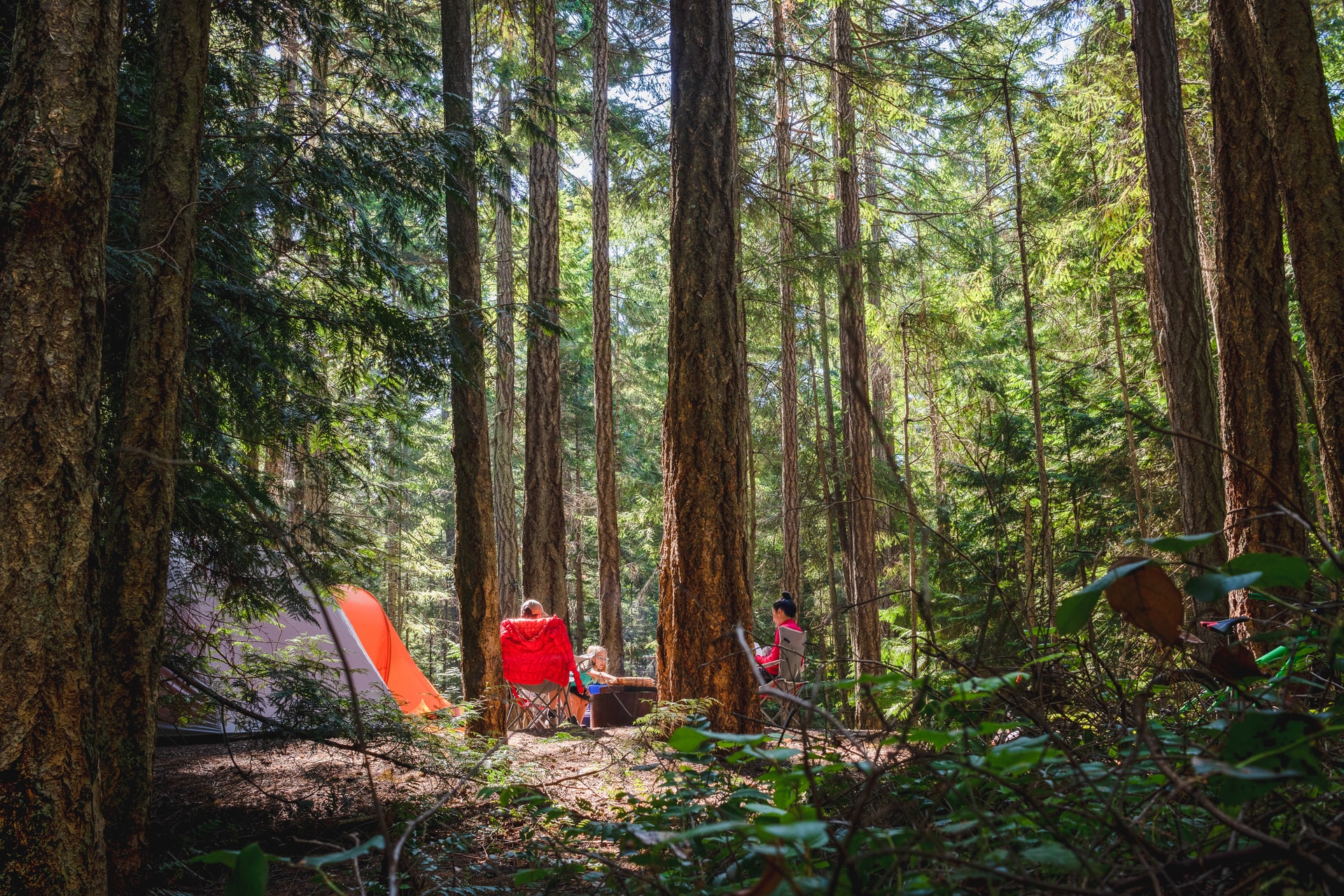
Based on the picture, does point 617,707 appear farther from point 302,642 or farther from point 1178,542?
point 1178,542

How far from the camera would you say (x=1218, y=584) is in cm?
94

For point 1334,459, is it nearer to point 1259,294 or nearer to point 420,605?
point 1259,294

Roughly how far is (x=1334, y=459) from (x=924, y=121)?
8.23 metres

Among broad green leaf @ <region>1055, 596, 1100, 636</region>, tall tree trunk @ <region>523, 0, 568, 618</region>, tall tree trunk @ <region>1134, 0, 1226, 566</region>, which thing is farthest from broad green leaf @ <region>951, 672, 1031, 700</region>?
tall tree trunk @ <region>523, 0, 568, 618</region>

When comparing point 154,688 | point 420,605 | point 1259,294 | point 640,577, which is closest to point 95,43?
point 154,688

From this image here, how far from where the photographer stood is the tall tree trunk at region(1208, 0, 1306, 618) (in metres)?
4.39

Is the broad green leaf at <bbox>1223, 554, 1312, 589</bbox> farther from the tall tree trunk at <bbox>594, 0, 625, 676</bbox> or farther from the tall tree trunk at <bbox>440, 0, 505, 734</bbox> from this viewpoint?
the tall tree trunk at <bbox>594, 0, 625, 676</bbox>

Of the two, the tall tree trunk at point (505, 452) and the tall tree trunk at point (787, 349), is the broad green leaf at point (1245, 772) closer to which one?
the tall tree trunk at point (505, 452)

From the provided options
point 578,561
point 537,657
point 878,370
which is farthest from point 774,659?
point 578,561

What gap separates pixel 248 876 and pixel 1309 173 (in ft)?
14.0

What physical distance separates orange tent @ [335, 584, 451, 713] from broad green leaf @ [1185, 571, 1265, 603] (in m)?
9.28

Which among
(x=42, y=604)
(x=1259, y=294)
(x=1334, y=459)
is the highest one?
(x=1259, y=294)

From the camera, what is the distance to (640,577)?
27.1 meters

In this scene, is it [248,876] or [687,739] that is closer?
[248,876]
